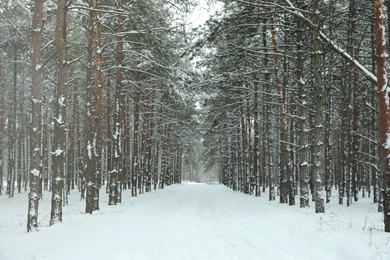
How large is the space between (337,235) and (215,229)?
12.1 feet

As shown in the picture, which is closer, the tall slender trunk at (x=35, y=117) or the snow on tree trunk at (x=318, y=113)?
the tall slender trunk at (x=35, y=117)

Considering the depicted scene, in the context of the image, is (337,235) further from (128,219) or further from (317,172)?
(128,219)

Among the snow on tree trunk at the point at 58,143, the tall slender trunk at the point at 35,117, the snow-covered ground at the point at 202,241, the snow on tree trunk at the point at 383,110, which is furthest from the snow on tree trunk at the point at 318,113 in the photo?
the tall slender trunk at the point at 35,117

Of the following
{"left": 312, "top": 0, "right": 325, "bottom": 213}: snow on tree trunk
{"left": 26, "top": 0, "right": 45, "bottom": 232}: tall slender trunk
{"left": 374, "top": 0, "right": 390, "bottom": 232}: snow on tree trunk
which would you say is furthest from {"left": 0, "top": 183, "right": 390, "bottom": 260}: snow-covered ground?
{"left": 312, "top": 0, "right": 325, "bottom": 213}: snow on tree trunk

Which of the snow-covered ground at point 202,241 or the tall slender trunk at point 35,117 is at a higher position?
the tall slender trunk at point 35,117

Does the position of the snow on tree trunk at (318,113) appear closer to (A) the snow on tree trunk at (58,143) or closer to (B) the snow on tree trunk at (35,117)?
(A) the snow on tree trunk at (58,143)

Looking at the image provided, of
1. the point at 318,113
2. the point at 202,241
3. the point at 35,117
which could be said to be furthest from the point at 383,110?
the point at 35,117

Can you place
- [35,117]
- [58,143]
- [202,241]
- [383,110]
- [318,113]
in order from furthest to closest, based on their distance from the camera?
[318,113]
[58,143]
[35,117]
[383,110]
[202,241]

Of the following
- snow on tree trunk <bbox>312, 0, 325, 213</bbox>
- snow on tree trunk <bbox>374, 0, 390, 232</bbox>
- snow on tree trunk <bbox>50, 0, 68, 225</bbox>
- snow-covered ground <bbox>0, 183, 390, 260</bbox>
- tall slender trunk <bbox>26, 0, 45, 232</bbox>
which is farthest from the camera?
snow on tree trunk <bbox>312, 0, 325, 213</bbox>

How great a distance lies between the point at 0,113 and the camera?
26484 millimetres

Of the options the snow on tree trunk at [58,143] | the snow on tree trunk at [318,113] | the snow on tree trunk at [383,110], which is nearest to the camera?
the snow on tree trunk at [383,110]

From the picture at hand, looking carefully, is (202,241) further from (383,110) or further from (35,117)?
(35,117)

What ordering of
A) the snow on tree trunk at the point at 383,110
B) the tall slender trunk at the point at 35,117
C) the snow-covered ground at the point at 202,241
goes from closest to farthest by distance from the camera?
the snow-covered ground at the point at 202,241 → the snow on tree trunk at the point at 383,110 → the tall slender trunk at the point at 35,117

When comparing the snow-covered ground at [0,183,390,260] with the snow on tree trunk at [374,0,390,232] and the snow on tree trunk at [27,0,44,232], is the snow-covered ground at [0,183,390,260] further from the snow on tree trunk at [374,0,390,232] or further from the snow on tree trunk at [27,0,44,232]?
the snow on tree trunk at [374,0,390,232]
